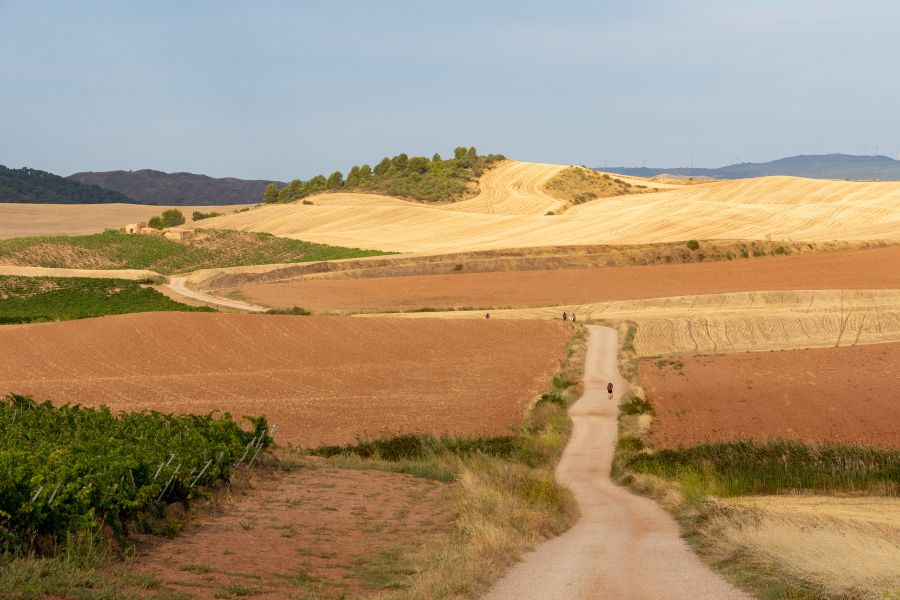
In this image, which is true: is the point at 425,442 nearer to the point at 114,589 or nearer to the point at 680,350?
the point at 114,589

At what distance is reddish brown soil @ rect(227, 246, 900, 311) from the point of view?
7725 cm

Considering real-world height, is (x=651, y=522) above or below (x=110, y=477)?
below

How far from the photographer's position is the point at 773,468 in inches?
1105

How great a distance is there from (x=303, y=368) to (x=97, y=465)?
31194mm

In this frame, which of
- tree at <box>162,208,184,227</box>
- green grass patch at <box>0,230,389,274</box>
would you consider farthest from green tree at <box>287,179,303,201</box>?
green grass patch at <box>0,230,389,274</box>

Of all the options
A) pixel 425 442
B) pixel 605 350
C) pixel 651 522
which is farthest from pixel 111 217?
pixel 651 522

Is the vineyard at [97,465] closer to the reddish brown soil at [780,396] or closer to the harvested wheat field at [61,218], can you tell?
the reddish brown soil at [780,396]

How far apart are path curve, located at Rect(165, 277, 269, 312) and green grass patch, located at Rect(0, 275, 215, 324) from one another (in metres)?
2.36

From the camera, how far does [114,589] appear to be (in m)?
12.5

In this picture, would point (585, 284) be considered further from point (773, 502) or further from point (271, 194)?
point (271, 194)

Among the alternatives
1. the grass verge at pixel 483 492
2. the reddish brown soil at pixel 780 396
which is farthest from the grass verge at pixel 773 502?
the grass verge at pixel 483 492

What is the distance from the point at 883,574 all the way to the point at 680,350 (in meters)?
42.2

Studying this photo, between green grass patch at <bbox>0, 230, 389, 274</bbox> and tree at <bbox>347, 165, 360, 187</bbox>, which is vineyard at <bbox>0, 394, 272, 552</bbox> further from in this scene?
tree at <bbox>347, 165, 360, 187</bbox>

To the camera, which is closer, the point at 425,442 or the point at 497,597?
the point at 497,597
